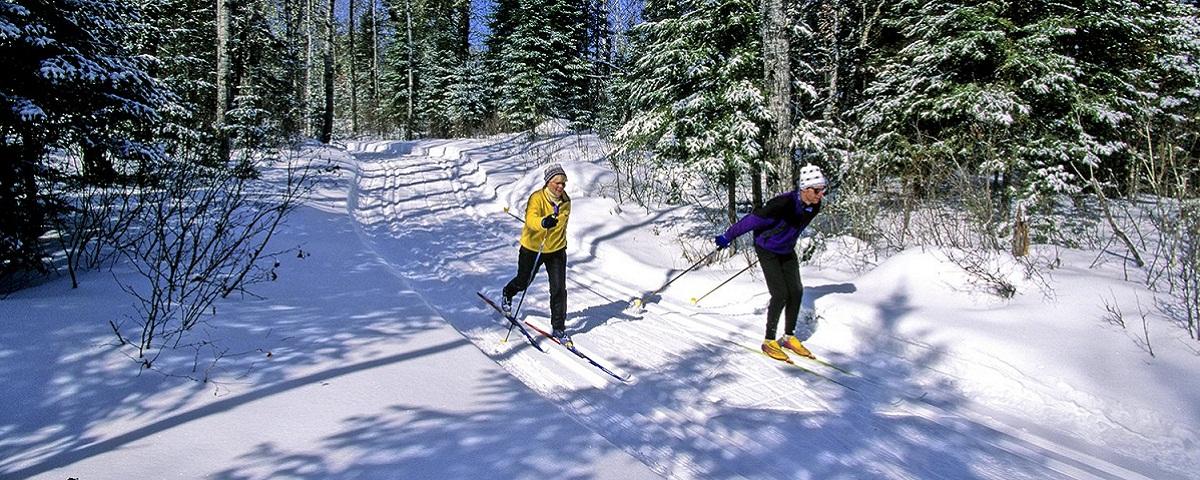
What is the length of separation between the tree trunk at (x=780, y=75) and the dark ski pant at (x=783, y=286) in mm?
3570

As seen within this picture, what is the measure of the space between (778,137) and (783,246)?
3.74 m

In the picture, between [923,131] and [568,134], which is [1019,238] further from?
[568,134]

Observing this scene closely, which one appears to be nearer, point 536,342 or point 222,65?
point 536,342

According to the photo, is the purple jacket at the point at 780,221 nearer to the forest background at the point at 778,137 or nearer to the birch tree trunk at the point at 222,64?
the forest background at the point at 778,137

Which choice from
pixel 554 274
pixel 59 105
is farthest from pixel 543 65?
pixel 554 274

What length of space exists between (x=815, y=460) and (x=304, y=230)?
8321mm

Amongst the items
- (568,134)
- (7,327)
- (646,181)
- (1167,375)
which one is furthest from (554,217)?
(568,134)

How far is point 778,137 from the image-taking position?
336 inches

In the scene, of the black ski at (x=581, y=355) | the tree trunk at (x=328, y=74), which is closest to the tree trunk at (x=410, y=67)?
the tree trunk at (x=328, y=74)

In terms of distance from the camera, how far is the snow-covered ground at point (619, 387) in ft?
10.3

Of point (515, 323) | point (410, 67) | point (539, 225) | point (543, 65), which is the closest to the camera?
point (539, 225)

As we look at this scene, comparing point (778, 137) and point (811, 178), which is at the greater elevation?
point (778, 137)

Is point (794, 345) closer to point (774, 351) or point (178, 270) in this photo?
point (774, 351)

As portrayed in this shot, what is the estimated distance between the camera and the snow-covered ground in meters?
3.15
